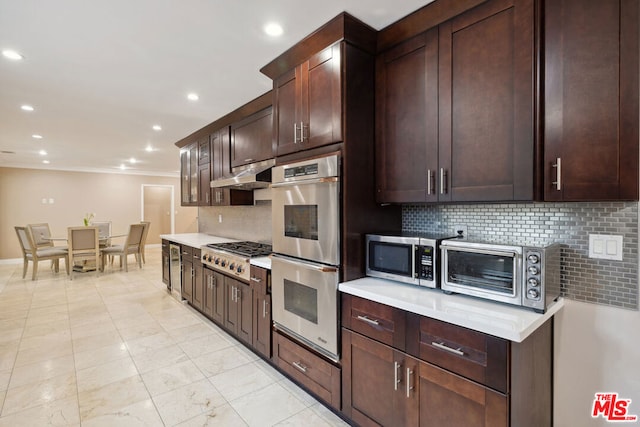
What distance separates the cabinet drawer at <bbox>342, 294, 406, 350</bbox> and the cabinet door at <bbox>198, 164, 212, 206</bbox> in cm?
299

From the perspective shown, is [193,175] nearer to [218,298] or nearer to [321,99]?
[218,298]

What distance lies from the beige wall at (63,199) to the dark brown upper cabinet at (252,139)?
23.0 ft

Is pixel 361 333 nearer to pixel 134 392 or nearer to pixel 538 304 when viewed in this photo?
pixel 538 304

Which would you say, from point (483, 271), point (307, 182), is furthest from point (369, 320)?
point (307, 182)

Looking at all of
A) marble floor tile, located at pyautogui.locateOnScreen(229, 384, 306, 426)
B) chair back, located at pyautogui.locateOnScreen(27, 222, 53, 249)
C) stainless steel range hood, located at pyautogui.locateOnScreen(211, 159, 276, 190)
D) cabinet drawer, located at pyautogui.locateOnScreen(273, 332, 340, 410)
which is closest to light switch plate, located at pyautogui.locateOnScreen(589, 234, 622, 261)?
cabinet drawer, located at pyautogui.locateOnScreen(273, 332, 340, 410)

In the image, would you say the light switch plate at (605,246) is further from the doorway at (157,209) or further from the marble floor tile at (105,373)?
the doorway at (157,209)

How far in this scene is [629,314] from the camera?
1.37 meters

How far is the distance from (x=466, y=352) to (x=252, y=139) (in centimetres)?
283

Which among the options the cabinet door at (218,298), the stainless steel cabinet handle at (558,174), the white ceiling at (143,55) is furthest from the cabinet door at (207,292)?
the stainless steel cabinet handle at (558,174)

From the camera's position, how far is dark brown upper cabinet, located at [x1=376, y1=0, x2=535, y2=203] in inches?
54.6

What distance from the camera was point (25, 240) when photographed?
5.86m

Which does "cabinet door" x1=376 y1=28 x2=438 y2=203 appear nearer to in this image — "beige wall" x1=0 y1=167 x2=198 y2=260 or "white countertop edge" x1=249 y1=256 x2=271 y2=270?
"white countertop edge" x1=249 y1=256 x2=271 y2=270

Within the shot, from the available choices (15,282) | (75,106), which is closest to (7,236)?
(15,282)

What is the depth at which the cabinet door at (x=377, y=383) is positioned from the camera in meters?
1.48
